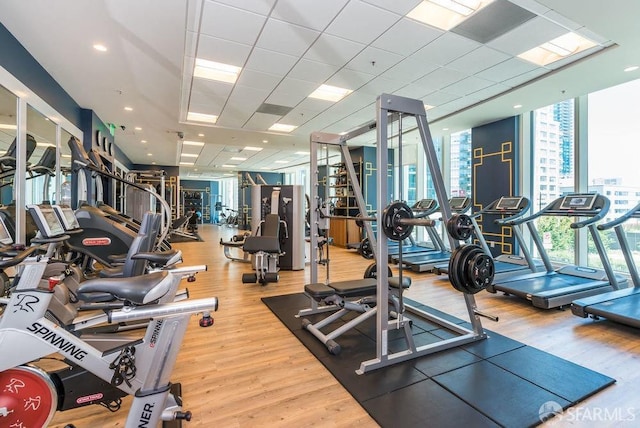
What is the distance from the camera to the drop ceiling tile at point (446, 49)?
3705mm

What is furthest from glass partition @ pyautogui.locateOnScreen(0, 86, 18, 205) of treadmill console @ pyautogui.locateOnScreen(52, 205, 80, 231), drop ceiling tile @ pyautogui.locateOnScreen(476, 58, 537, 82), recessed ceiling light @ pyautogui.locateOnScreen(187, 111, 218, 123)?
drop ceiling tile @ pyautogui.locateOnScreen(476, 58, 537, 82)

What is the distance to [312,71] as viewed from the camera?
15.1 feet

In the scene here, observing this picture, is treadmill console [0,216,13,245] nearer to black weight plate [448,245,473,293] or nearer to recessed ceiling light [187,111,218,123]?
black weight plate [448,245,473,293]

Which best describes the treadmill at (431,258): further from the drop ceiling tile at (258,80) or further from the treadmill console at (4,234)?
the treadmill console at (4,234)

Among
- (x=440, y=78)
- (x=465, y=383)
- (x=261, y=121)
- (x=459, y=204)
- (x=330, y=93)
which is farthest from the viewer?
(x=261, y=121)

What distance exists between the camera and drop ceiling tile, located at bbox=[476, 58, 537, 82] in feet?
14.1

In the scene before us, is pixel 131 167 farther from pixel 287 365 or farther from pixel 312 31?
pixel 287 365

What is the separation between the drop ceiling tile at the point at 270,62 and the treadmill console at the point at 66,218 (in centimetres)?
277

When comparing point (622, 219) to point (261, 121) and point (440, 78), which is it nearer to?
point (440, 78)

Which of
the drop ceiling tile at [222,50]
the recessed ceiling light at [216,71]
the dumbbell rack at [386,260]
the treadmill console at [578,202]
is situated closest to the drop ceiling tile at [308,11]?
the drop ceiling tile at [222,50]

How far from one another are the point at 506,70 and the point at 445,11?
1837 mm

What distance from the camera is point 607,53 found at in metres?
3.83

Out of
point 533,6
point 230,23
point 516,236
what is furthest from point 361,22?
point 516,236

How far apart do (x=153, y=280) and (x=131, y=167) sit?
604 inches
